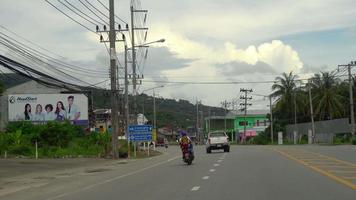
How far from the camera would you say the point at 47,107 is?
82062mm

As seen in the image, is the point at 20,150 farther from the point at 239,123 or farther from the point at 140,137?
the point at 239,123

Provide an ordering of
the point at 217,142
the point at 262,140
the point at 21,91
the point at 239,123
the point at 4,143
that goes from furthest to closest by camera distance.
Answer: the point at 239,123
the point at 262,140
the point at 21,91
the point at 217,142
the point at 4,143

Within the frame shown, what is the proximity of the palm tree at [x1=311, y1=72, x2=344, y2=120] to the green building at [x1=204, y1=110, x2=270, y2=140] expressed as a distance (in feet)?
171

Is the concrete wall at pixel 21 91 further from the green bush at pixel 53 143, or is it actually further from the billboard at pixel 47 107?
the green bush at pixel 53 143

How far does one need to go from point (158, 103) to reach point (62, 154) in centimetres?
10499

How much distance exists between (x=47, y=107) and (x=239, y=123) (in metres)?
86.3

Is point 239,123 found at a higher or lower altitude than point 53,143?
higher

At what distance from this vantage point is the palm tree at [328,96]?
97625 mm

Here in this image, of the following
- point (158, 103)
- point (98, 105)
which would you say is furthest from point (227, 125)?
point (98, 105)

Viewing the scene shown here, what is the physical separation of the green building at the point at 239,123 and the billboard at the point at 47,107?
7293 centimetres

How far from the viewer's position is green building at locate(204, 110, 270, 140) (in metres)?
156

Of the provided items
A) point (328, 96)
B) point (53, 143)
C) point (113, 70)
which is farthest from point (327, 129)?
point (113, 70)

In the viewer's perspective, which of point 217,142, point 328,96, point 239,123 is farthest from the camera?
point 239,123

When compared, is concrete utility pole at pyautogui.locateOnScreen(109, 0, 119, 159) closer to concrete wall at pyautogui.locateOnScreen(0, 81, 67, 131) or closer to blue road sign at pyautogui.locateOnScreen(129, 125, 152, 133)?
blue road sign at pyautogui.locateOnScreen(129, 125, 152, 133)
